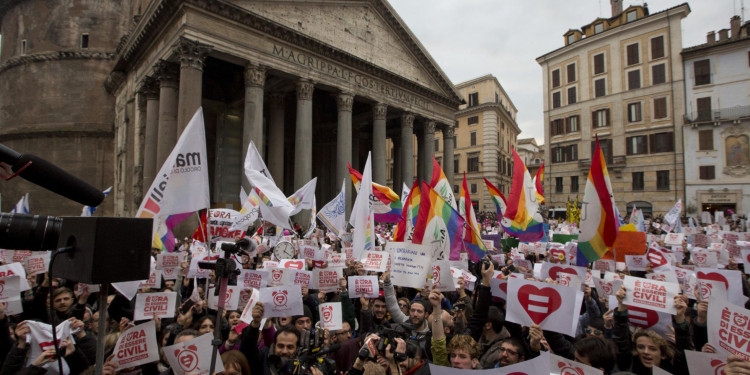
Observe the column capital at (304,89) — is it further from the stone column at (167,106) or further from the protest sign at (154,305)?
the protest sign at (154,305)

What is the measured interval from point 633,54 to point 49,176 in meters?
46.4

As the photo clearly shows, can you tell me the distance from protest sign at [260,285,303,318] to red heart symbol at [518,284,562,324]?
9.54 ft

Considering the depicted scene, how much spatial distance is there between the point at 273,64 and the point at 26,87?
92.6 feet

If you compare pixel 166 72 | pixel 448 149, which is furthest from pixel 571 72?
pixel 166 72

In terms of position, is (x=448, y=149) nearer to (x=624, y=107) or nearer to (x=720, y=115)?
(x=624, y=107)

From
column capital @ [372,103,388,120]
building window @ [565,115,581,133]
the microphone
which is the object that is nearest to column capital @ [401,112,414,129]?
column capital @ [372,103,388,120]

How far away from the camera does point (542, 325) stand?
14.0ft

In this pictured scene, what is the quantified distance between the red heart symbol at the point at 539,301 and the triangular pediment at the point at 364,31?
2110 cm

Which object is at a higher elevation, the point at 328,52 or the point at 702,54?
the point at 702,54

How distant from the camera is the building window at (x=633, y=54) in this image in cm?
3753

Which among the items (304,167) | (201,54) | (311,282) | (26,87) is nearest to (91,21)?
(26,87)

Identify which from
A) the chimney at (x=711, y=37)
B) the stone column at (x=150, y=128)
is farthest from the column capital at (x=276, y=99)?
the chimney at (x=711, y=37)

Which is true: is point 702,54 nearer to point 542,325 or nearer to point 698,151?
point 698,151

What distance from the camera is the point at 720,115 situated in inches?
1332
